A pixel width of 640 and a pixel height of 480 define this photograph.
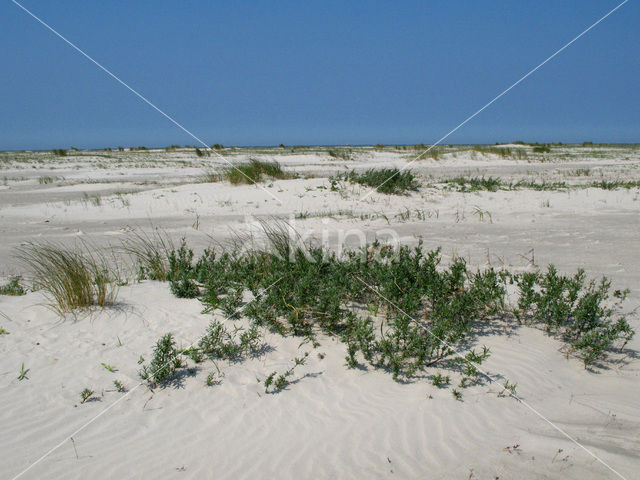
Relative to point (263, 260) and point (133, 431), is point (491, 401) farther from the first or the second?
point (263, 260)

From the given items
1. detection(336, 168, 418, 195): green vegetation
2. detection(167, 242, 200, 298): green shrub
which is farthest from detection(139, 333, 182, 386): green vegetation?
detection(336, 168, 418, 195): green vegetation

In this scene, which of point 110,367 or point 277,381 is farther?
point 110,367

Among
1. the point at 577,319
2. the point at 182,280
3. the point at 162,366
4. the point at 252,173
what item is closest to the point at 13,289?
the point at 182,280

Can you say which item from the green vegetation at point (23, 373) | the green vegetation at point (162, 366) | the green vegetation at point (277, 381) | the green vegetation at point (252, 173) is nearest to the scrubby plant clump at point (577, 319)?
the green vegetation at point (277, 381)

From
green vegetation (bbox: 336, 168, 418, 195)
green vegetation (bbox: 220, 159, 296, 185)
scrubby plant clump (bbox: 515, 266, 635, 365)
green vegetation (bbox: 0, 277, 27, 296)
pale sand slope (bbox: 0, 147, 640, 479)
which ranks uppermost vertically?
green vegetation (bbox: 220, 159, 296, 185)

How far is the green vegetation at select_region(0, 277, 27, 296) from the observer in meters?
4.39

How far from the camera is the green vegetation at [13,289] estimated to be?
173 inches

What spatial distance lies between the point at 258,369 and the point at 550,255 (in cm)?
481

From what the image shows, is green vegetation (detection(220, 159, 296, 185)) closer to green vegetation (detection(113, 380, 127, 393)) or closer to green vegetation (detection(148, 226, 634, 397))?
green vegetation (detection(148, 226, 634, 397))

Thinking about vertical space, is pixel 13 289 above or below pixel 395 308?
above

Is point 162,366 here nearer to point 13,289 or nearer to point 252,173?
point 13,289

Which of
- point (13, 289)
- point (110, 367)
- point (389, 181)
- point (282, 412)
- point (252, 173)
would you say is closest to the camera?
point (282, 412)

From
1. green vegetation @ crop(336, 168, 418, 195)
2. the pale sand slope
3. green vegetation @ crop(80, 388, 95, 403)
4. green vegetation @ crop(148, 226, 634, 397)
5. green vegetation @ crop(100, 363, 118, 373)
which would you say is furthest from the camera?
green vegetation @ crop(336, 168, 418, 195)

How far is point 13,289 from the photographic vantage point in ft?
14.7
